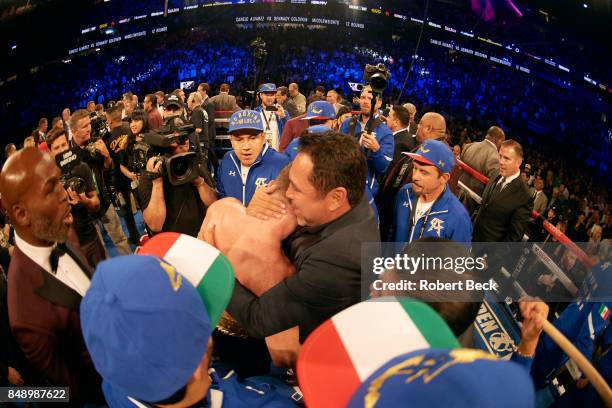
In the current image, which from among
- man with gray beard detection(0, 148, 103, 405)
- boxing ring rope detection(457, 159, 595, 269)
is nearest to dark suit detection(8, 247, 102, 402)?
man with gray beard detection(0, 148, 103, 405)

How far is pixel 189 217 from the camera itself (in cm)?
260

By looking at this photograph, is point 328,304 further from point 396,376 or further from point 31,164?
point 31,164

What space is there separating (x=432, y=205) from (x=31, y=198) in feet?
7.40

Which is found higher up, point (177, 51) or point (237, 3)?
point (237, 3)

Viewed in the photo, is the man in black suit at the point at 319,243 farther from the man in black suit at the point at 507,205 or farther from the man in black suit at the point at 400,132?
the man in black suit at the point at 400,132

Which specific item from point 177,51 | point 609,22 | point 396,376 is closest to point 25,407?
point 396,376

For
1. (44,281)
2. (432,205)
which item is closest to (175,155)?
(44,281)

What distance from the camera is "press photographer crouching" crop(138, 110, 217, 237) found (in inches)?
96.9

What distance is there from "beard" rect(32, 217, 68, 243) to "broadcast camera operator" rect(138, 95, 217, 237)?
2.67ft

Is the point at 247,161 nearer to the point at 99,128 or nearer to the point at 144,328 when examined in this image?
the point at 144,328

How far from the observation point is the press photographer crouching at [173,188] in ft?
8.07

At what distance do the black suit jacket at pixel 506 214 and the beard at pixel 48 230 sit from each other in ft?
11.6

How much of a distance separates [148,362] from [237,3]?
20762mm

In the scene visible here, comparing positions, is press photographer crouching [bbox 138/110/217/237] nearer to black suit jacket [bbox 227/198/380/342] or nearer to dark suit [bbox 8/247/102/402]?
dark suit [bbox 8/247/102/402]
